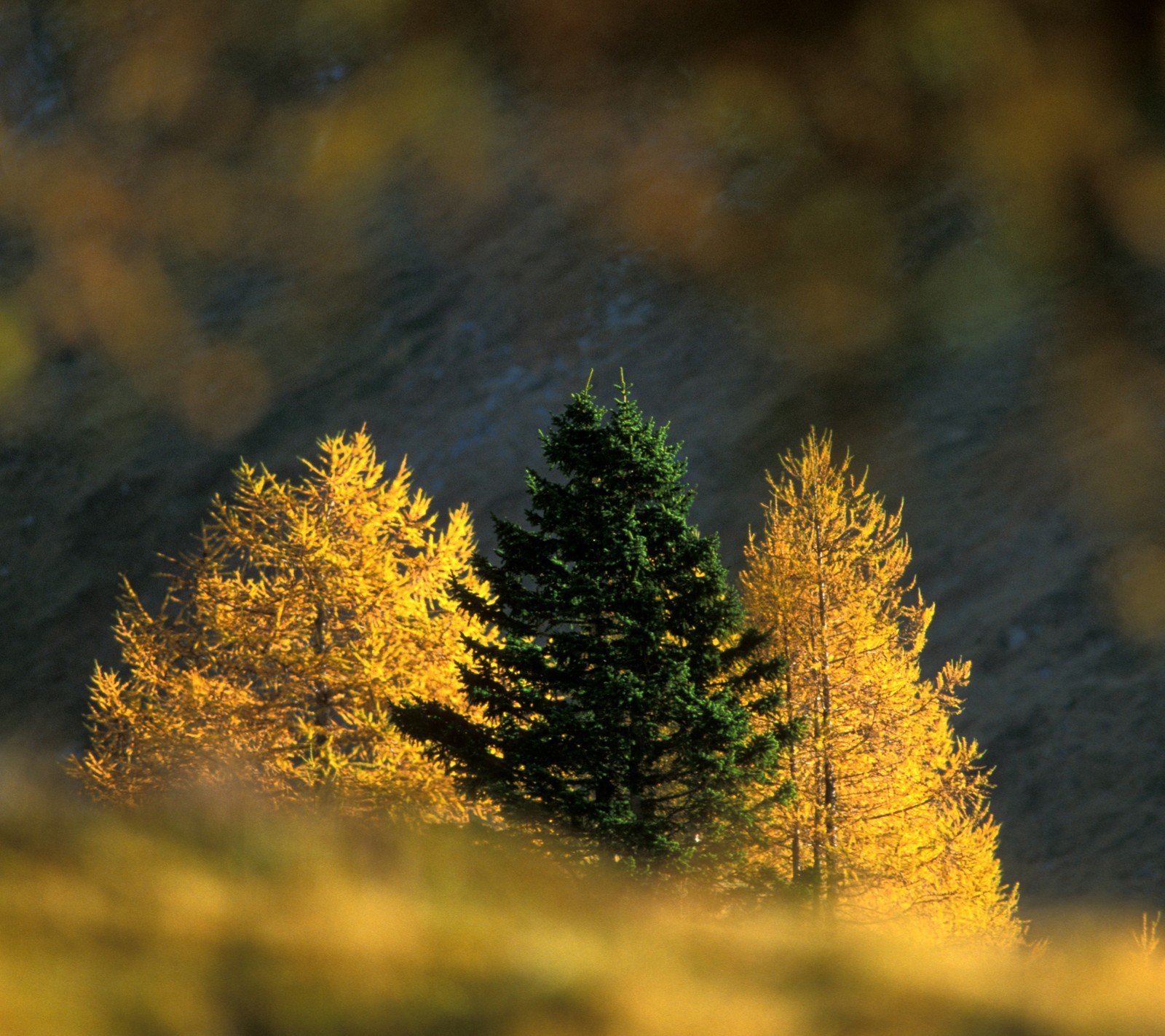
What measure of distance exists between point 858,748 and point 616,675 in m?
5.02

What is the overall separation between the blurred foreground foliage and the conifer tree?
4758 millimetres

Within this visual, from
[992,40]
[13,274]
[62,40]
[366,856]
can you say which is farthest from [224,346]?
[366,856]

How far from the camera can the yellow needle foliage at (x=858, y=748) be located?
1423 centimetres

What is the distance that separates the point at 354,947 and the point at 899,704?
11.0 meters

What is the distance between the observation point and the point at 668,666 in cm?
1073

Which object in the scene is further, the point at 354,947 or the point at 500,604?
the point at 500,604

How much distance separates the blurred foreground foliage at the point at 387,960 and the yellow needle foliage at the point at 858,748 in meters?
8.45

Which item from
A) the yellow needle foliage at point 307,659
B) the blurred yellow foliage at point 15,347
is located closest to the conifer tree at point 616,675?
the yellow needle foliage at point 307,659

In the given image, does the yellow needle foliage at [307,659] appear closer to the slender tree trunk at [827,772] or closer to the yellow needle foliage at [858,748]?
the yellow needle foliage at [858,748]

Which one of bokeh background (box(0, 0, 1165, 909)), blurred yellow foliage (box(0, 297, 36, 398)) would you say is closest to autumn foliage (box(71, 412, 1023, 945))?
bokeh background (box(0, 0, 1165, 909))

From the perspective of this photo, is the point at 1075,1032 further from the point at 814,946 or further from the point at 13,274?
the point at 13,274

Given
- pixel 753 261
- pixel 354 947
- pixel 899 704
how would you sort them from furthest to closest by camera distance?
pixel 753 261 → pixel 899 704 → pixel 354 947

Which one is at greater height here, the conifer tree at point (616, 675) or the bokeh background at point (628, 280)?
the bokeh background at point (628, 280)

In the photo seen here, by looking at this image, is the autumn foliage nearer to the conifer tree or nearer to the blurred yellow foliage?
the conifer tree
